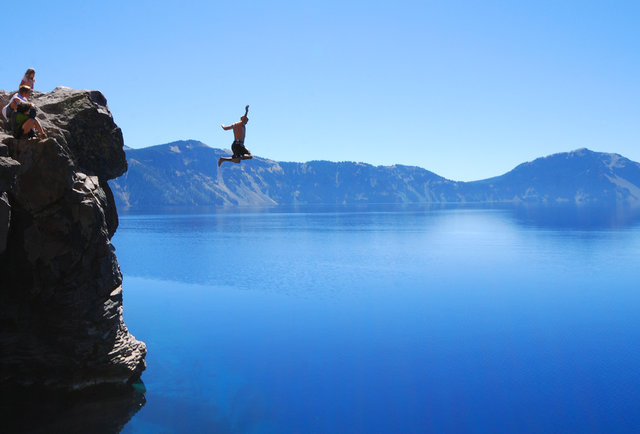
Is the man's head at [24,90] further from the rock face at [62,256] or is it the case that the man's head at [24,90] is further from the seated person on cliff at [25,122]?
the rock face at [62,256]

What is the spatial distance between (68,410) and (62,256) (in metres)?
7.20

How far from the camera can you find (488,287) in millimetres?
46938

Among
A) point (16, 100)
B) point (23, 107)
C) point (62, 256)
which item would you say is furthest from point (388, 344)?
point (16, 100)

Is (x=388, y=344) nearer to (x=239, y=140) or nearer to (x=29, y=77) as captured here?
(x=239, y=140)

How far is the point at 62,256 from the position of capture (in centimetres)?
1892

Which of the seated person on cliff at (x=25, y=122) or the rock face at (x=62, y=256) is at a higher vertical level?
the seated person on cliff at (x=25, y=122)

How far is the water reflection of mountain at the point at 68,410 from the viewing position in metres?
18.7

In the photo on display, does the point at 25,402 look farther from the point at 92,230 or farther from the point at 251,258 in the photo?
the point at 251,258

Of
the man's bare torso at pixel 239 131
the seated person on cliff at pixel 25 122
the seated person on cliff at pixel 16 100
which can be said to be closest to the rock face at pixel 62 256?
the seated person on cliff at pixel 25 122

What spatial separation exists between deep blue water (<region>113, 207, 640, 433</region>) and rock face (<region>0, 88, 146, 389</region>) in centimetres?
425

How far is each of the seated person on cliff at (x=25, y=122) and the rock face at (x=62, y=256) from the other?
1.14 ft

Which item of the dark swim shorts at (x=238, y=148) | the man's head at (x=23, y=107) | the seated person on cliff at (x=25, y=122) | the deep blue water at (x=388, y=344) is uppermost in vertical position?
the man's head at (x=23, y=107)

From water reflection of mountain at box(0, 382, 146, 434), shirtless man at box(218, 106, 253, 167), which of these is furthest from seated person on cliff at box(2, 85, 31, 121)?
water reflection of mountain at box(0, 382, 146, 434)

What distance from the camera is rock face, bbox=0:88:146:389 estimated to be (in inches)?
689
